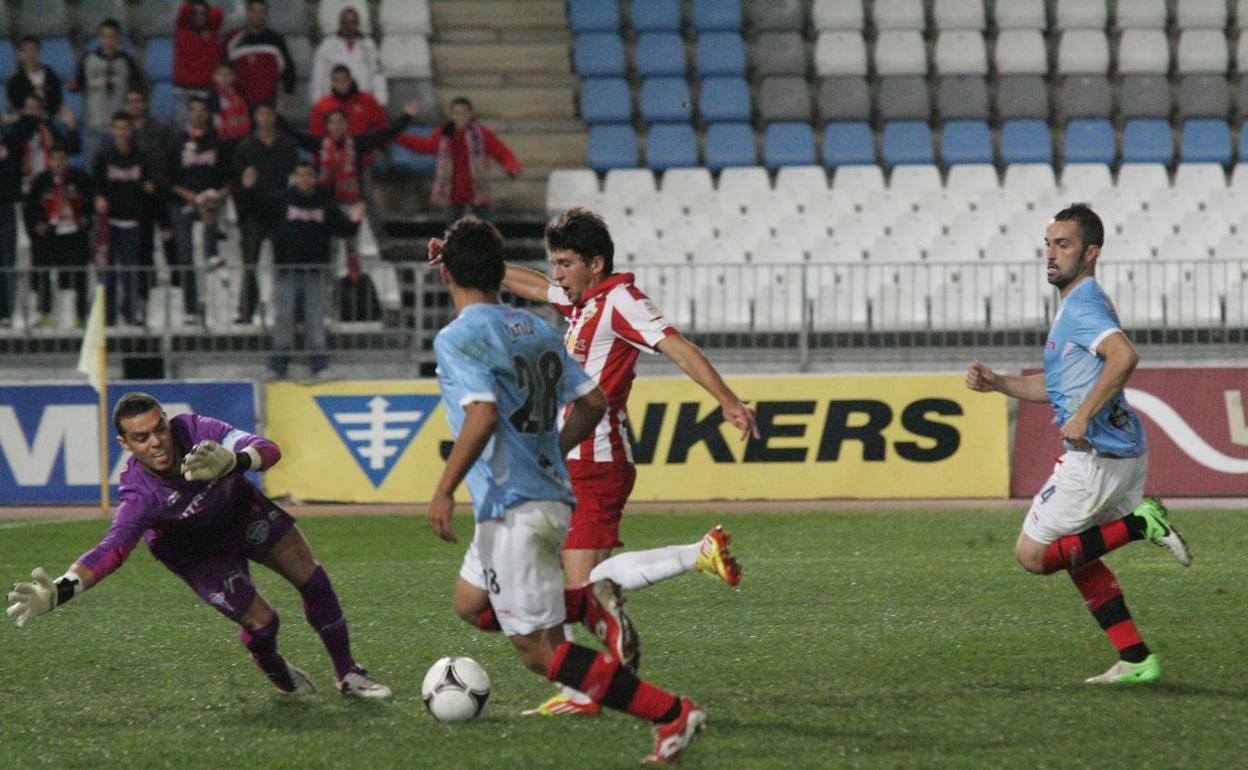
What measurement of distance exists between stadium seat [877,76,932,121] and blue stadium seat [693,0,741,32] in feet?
6.99

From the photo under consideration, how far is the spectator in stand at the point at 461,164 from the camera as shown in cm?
1833

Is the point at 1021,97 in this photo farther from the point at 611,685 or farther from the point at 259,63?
the point at 611,685

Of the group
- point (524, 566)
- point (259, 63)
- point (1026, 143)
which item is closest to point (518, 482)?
point (524, 566)

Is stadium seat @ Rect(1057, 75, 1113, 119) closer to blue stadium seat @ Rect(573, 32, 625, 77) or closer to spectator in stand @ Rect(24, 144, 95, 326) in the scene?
blue stadium seat @ Rect(573, 32, 625, 77)

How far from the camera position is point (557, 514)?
18.6 feet

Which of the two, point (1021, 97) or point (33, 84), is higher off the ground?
point (33, 84)

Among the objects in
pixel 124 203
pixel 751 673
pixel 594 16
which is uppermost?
pixel 594 16

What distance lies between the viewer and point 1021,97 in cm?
2170

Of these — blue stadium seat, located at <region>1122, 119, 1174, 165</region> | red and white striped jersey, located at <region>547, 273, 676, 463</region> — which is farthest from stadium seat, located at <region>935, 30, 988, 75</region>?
red and white striped jersey, located at <region>547, 273, 676, 463</region>

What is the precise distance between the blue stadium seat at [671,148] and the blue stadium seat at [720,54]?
130cm

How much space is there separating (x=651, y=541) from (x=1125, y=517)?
19.6ft

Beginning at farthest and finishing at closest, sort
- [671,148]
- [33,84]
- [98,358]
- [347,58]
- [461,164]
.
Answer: [671,148] → [347,58] → [461,164] → [33,84] → [98,358]

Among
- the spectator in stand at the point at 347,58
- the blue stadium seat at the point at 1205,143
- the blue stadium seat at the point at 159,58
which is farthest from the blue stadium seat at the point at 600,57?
the blue stadium seat at the point at 1205,143

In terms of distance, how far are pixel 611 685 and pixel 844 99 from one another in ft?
55.8
